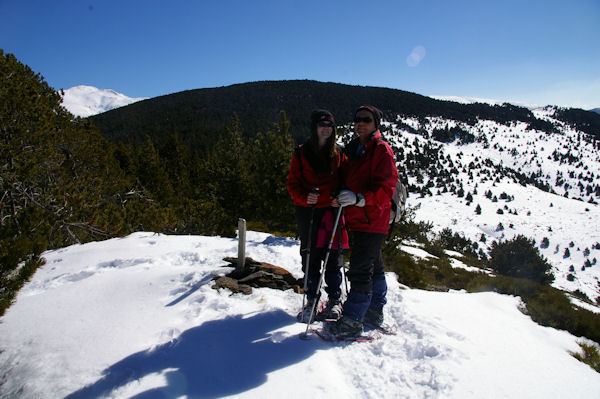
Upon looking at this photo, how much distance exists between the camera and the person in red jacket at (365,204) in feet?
9.23

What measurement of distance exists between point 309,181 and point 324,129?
609 mm

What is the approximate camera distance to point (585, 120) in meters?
149

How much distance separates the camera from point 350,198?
2766 millimetres

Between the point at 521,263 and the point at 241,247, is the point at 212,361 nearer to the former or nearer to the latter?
the point at 241,247

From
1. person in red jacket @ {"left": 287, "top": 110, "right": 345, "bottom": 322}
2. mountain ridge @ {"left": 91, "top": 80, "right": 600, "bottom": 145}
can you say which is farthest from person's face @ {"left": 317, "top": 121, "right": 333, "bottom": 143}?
mountain ridge @ {"left": 91, "top": 80, "right": 600, "bottom": 145}

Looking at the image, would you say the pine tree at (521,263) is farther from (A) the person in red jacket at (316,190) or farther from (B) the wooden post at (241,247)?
(B) the wooden post at (241,247)

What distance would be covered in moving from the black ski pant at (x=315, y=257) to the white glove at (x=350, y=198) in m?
0.59

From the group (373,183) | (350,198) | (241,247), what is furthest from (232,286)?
(373,183)

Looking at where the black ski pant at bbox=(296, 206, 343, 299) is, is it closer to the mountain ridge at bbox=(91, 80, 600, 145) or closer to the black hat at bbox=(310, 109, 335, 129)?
the black hat at bbox=(310, 109, 335, 129)

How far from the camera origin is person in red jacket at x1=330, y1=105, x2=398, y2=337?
2812mm

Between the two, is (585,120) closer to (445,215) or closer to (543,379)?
(445,215)

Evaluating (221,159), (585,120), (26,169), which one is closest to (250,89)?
(221,159)

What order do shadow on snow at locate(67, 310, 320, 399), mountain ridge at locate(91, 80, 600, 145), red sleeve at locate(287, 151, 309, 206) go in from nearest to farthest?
1. shadow on snow at locate(67, 310, 320, 399)
2. red sleeve at locate(287, 151, 309, 206)
3. mountain ridge at locate(91, 80, 600, 145)

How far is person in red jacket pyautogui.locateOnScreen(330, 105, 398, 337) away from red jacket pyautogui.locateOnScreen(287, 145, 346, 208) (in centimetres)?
16
